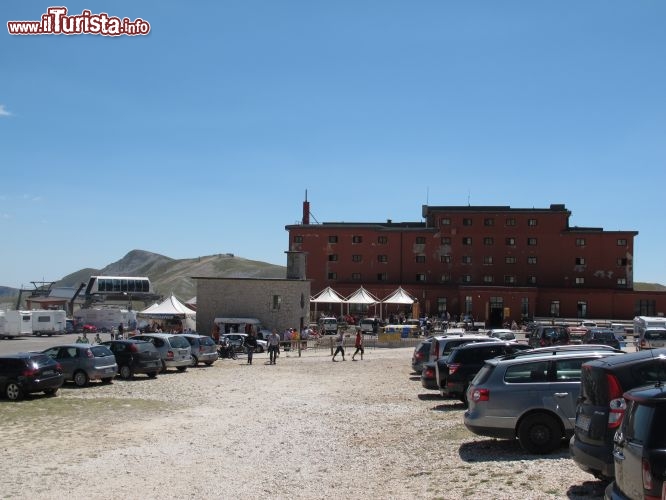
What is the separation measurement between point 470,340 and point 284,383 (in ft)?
21.3

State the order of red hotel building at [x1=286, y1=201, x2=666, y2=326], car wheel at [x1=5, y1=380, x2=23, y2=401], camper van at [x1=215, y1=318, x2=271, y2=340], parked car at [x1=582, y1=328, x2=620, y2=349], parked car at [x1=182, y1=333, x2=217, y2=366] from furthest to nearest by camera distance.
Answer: red hotel building at [x1=286, y1=201, x2=666, y2=326] < camper van at [x1=215, y1=318, x2=271, y2=340] < parked car at [x1=582, y1=328, x2=620, y2=349] < parked car at [x1=182, y1=333, x2=217, y2=366] < car wheel at [x1=5, y1=380, x2=23, y2=401]

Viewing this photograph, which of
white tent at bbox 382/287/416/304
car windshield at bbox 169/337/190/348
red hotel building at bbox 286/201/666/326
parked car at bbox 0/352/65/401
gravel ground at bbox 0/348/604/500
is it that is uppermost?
red hotel building at bbox 286/201/666/326

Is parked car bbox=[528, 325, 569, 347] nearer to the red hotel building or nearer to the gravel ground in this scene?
the gravel ground

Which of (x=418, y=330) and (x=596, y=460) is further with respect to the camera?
(x=418, y=330)

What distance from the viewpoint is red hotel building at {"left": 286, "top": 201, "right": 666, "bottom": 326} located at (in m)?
75.8

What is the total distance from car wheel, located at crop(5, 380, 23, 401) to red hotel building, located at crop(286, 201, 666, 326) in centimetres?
5428

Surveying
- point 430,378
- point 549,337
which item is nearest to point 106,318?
point 549,337

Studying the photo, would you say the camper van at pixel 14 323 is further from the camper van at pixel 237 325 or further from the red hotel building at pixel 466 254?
the red hotel building at pixel 466 254

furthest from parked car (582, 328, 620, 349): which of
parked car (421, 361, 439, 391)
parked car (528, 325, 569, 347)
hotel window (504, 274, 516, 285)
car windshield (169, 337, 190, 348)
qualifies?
hotel window (504, 274, 516, 285)

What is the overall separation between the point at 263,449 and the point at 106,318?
5966 cm

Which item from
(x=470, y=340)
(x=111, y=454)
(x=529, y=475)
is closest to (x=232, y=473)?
(x=111, y=454)

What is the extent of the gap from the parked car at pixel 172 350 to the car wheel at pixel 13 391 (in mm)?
9064

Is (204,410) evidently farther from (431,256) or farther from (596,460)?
(431,256)

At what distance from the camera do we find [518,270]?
255ft
